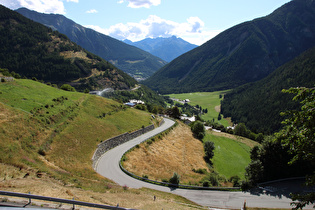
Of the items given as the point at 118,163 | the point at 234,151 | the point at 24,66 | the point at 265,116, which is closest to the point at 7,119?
the point at 118,163

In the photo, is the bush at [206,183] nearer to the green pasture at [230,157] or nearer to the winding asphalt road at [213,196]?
the winding asphalt road at [213,196]

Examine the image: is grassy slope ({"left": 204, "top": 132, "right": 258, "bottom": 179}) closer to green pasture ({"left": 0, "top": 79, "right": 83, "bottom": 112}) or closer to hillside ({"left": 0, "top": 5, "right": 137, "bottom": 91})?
green pasture ({"left": 0, "top": 79, "right": 83, "bottom": 112})

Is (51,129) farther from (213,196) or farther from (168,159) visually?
(213,196)

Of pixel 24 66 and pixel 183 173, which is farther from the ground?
pixel 24 66

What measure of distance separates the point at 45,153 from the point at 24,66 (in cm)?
18622

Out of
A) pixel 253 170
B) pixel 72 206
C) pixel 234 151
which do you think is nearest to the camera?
pixel 72 206

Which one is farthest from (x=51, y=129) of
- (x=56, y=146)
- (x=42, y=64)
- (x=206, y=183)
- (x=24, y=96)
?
(x=42, y=64)

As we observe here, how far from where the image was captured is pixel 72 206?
46.8 feet

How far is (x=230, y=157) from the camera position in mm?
69438

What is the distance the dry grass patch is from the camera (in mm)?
42125

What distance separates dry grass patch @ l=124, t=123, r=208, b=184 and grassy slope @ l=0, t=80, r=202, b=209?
9.82 metres

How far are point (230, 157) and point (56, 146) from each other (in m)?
58.9

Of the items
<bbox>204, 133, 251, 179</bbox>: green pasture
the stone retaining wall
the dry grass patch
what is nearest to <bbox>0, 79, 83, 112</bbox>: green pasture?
the stone retaining wall

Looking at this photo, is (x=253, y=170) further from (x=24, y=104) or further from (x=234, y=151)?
(x=24, y=104)
